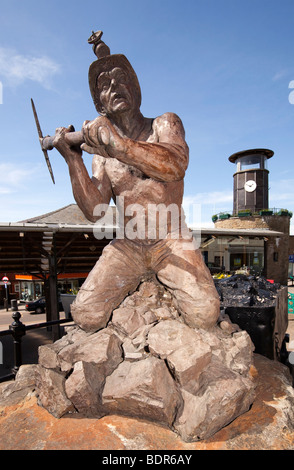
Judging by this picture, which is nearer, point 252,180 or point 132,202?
point 132,202

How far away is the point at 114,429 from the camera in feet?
5.06

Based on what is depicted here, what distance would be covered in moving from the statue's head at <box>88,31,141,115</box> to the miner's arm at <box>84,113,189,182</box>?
31 cm

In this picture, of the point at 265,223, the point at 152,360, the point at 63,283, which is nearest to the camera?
the point at 152,360

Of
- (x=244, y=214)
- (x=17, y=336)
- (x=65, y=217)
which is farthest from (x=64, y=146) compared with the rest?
(x=244, y=214)

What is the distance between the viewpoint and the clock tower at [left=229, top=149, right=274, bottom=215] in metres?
21.1

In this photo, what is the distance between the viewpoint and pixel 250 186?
70.0ft

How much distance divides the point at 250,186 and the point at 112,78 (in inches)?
828

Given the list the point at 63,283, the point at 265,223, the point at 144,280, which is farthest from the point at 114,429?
the point at 265,223

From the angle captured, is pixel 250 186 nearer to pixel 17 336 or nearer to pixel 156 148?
pixel 17 336

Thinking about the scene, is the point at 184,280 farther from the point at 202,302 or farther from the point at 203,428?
the point at 203,428

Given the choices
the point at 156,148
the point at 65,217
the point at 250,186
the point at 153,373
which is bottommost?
the point at 153,373

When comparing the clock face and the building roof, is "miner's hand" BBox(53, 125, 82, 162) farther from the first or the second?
the clock face

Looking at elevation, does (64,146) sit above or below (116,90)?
below
